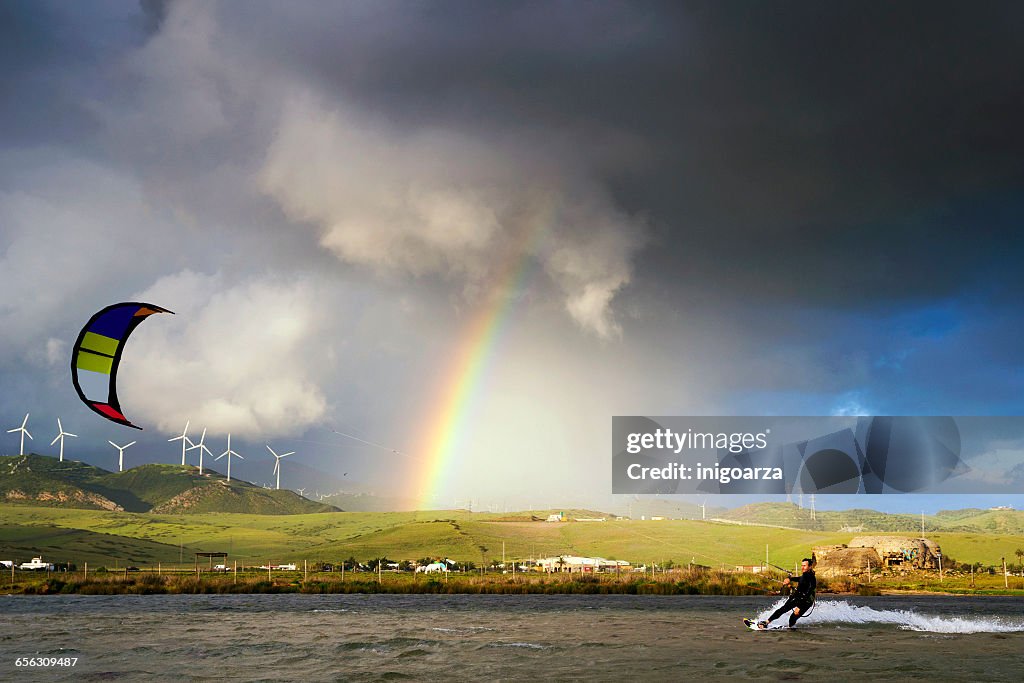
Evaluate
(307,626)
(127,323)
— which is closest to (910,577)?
(307,626)

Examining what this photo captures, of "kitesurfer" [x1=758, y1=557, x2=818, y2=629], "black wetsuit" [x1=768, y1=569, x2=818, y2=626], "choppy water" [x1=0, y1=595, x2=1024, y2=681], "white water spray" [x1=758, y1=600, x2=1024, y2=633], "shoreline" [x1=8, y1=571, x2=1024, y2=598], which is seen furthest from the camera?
"shoreline" [x1=8, y1=571, x2=1024, y2=598]

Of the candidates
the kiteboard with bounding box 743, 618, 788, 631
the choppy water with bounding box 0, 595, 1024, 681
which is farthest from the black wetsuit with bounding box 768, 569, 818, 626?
the kiteboard with bounding box 743, 618, 788, 631

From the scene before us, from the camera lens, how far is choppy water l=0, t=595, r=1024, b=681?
112 ft

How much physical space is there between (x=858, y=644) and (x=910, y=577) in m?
163

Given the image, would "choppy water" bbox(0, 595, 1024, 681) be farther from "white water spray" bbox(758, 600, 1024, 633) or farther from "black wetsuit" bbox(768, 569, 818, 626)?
"black wetsuit" bbox(768, 569, 818, 626)

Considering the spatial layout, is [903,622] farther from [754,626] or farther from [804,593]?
[804,593]

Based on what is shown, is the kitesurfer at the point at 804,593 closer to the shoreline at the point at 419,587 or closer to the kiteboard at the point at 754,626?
the kiteboard at the point at 754,626

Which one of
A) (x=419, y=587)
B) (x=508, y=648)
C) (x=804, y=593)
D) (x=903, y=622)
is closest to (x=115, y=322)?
(x=508, y=648)

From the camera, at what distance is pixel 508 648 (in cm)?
4384

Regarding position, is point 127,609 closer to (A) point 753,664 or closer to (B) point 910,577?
(A) point 753,664

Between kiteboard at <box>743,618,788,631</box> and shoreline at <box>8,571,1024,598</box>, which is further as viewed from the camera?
shoreline at <box>8,571,1024,598</box>

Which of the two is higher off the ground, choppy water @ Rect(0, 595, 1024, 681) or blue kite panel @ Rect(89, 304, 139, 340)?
blue kite panel @ Rect(89, 304, 139, 340)

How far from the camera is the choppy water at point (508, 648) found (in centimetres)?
3400

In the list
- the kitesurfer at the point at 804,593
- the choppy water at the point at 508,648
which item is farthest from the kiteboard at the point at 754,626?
the kitesurfer at the point at 804,593
